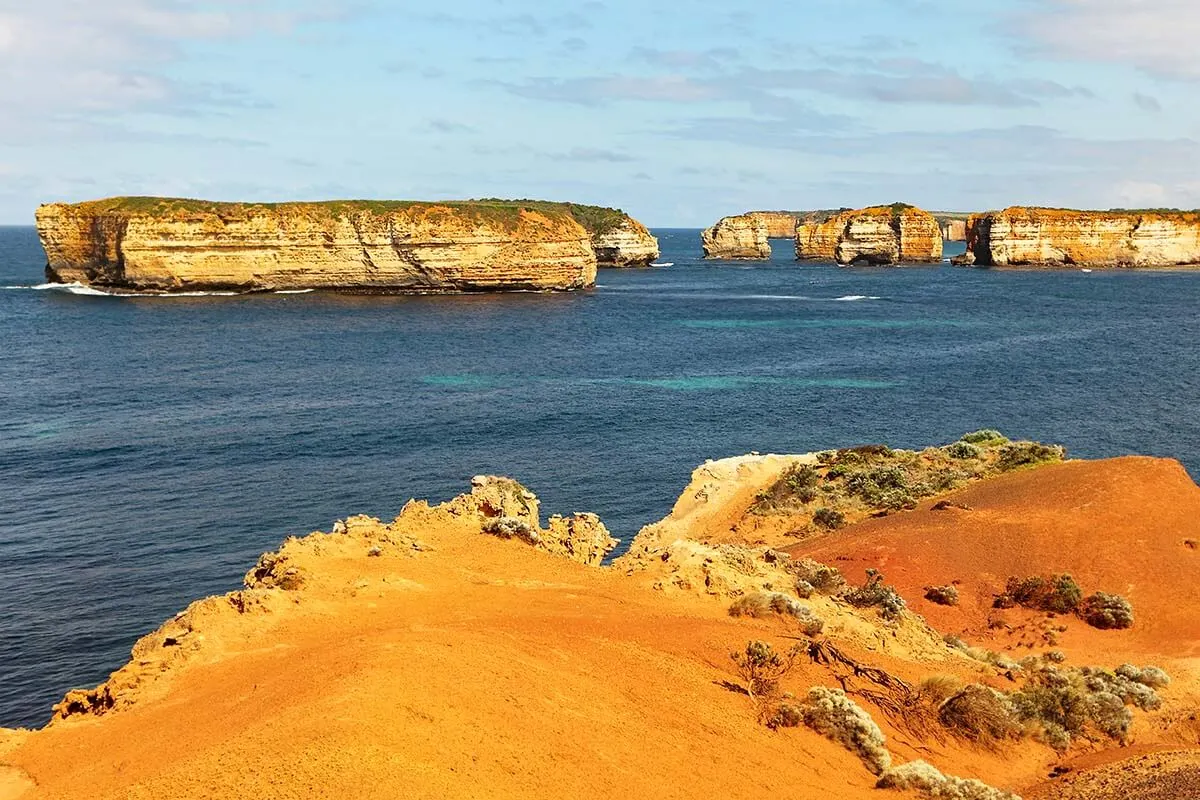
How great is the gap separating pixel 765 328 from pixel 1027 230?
342 ft

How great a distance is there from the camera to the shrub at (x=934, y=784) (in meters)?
15.8

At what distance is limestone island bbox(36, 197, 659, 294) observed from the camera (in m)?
121

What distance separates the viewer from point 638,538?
3566 cm

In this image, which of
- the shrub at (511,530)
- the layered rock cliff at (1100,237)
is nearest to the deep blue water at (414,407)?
the shrub at (511,530)

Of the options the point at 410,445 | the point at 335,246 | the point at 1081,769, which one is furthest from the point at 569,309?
the point at 1081,769

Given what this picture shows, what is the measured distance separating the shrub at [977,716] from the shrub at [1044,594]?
30.6ft

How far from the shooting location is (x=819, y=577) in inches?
1021

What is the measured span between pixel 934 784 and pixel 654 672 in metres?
4.98

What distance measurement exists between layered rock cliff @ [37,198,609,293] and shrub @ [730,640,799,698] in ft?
367

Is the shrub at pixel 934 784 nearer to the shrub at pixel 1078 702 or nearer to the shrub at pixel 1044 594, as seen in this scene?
the shrub at pixel 1078 702

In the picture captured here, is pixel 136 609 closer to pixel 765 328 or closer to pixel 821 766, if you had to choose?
pixel 821 766

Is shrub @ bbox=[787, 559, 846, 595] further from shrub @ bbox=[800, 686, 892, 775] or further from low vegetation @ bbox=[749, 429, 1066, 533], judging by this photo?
low vegetation @ bbox=[749, 429, 1066, 533]

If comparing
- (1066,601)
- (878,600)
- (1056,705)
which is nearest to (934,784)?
(1056,705)

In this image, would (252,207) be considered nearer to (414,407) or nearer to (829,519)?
(414,407)
